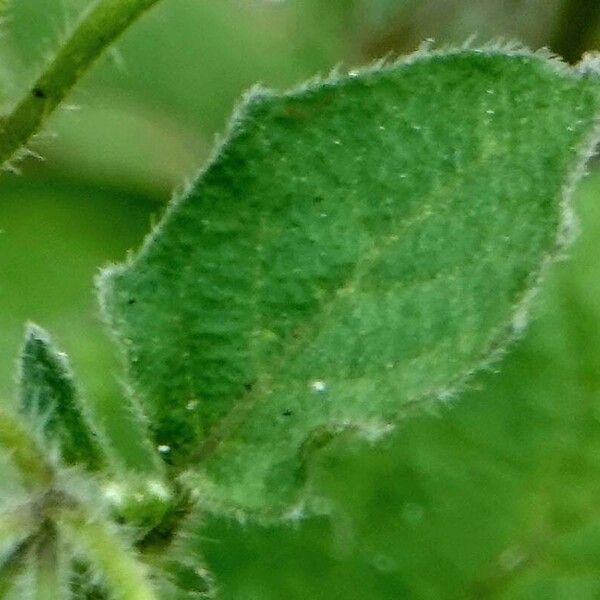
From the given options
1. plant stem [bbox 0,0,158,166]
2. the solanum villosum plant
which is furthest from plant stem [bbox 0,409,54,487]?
plant stem [bbox 0,0,158,166]

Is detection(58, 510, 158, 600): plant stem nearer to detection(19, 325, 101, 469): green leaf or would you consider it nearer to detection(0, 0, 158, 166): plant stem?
detection(19, 325, 101, 469): green leaf

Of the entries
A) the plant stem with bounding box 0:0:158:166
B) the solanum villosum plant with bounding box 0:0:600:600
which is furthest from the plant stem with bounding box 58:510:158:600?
the plant stem with bounding box 0:0:158:166

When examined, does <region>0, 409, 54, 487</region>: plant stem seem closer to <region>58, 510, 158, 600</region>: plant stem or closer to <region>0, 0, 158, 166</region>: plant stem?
<region>58, 510, 158, 600</region>: plant stem

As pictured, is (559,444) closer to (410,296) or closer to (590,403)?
(590,403)

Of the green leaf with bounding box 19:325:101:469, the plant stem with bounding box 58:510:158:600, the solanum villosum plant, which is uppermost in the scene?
the solanum villosum plant

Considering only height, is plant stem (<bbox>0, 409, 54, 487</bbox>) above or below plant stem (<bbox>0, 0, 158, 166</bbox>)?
below

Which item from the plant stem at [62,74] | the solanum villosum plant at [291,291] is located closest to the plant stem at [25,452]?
the solanum villosum plant at [291,291]

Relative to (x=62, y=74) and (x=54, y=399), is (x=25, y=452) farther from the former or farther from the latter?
(x=62, y=74)

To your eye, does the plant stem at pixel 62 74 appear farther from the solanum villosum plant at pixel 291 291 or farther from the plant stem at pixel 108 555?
the plant stem at pixel 108 555
